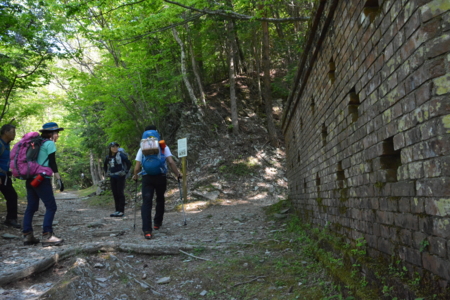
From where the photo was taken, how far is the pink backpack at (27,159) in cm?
524

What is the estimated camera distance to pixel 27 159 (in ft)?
17.3

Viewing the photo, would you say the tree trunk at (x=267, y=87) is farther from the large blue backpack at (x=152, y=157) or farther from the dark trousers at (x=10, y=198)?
the dark trousers at (x=10, y=198)

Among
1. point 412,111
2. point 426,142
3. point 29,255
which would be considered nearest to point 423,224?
point 426,142

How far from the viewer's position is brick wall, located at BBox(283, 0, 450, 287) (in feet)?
5.76

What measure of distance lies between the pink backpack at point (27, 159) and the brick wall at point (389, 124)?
4560mm

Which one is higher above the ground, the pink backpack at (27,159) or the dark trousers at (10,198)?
the pink backpack at (27,159)

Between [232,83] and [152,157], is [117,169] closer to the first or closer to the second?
[152,157]

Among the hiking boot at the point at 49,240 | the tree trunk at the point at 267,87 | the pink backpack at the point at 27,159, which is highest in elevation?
the tree trunk at the point at 267,87

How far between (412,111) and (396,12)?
71cm

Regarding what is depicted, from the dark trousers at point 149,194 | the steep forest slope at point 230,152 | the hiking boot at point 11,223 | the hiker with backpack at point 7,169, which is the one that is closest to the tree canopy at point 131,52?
the steep forest slope at point 230,152

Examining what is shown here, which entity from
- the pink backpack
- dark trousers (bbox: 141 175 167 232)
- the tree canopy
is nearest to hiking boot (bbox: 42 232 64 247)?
the pink backpack

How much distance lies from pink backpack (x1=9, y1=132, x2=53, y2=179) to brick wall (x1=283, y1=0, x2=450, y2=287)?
456 centimetres

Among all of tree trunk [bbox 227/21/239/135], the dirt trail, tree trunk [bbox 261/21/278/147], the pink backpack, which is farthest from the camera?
tree trunk [bbox 227/21/239/135]

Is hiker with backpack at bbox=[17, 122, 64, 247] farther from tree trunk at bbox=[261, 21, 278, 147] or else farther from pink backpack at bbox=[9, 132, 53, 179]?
tree trunk at bbox=[261, 21, 278, 147]
